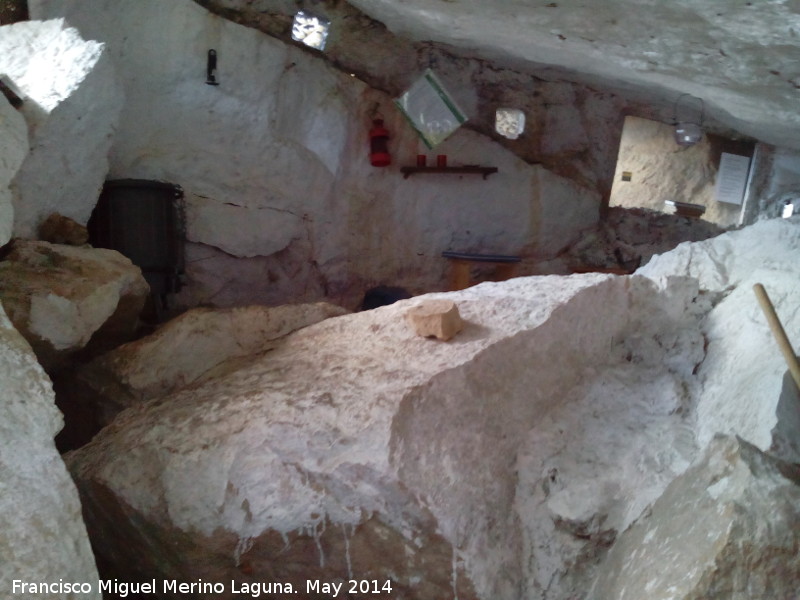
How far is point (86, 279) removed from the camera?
2.11 metres

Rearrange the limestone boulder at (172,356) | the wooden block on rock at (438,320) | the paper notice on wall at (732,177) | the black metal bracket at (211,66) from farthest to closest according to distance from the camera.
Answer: the paper notice on wall at (732,177)
the black metal bracket at (211,66)
the limestone boulder at (172,356)
the wooden block on rock at (438,320)

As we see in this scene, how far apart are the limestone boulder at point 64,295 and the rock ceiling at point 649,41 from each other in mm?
1864

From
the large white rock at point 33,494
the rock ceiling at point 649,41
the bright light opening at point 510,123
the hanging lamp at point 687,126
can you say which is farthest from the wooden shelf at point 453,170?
the large white rock at point 33,494

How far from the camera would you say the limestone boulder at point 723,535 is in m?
1.10

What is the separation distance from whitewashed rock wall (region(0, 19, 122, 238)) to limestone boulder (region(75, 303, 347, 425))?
1.94ft

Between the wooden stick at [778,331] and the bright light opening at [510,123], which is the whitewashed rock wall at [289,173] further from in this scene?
the wooden stick at [778,331]

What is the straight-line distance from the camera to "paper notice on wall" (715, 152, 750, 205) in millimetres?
5027

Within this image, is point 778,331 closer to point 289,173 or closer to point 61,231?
point 61,231

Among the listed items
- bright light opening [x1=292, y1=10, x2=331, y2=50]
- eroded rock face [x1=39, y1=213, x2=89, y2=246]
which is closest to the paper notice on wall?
bright light opening [x1=292, y1=10, x2=331, y2=50]

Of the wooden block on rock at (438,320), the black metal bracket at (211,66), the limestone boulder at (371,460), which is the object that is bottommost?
the limestone boulder at (371,460)

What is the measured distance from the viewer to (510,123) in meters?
4.62

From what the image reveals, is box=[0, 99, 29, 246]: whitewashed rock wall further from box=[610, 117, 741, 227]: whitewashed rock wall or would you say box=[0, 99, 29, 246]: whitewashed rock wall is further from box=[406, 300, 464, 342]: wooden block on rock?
box=[610, 117, 741, 227]: whitewashed rock wall

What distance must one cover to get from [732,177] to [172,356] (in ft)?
15.1

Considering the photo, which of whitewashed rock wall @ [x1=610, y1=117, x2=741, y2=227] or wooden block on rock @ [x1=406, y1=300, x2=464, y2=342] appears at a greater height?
whitewashed rock wall @ [x1=610, y1=117, x2=741, y2=227]
